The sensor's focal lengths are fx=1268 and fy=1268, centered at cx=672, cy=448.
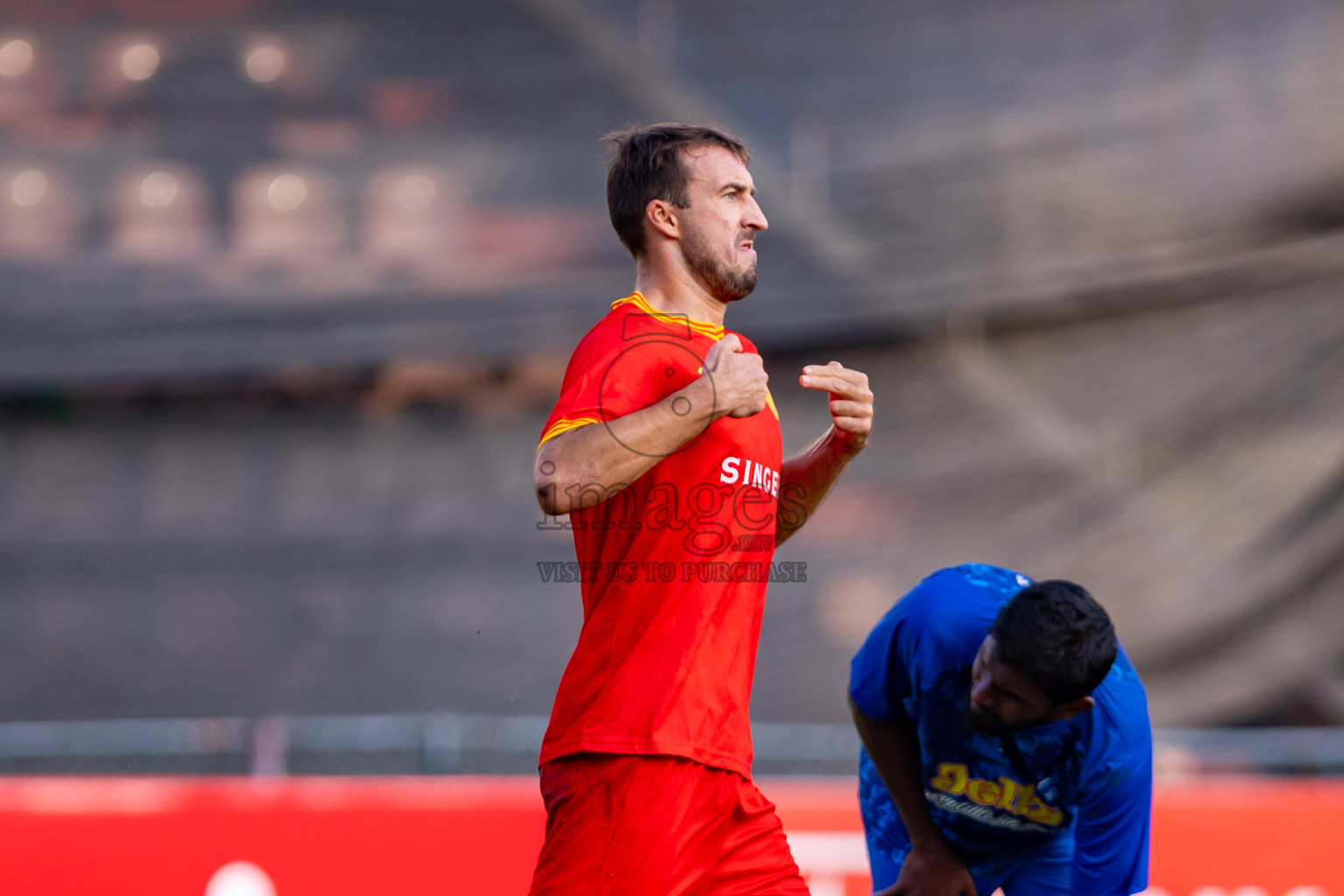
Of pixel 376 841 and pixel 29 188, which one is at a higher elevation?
pixel 29 188

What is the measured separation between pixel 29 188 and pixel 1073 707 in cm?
596

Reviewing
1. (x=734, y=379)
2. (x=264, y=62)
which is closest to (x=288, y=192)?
(x=264, y=62)

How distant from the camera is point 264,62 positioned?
6684 millimetres

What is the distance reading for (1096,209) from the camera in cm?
659

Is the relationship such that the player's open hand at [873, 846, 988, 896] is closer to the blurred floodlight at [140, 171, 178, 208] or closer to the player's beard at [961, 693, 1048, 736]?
the player's beard at [961, 693, 1048, 736]

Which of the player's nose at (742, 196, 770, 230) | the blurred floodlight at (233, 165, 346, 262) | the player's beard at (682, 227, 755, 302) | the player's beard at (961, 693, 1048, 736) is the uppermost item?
the blurred floodlight at (233, 165, 346, 262)

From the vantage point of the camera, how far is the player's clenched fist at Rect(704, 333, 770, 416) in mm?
2260

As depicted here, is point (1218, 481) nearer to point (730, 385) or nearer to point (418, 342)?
point (418, 342)

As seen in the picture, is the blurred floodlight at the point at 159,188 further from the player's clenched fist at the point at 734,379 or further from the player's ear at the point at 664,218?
the player's clenched fist at the point at 734,379

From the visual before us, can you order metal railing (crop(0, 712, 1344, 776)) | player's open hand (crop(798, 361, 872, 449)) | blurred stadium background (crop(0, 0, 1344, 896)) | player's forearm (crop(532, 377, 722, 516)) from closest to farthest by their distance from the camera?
player's forearm (crop(532, 377, 722, 516)) < player's open hand (crop(798, 361, 872, 449)) < metal railing (crop(0, 712, 1344, 776)) < blurred stadium background (crop(0, 0, 1344, 896))

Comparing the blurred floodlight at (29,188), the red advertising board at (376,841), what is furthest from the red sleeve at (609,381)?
the blurred floodlight at (29,188)

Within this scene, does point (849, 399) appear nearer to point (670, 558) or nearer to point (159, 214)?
point (670, 558)

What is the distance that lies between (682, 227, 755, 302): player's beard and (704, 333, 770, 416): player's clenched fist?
Answer: 211 mm

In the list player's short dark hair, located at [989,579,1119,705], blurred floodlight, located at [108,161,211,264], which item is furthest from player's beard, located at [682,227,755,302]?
blurred floodlight, located at [108,161,211,264]
